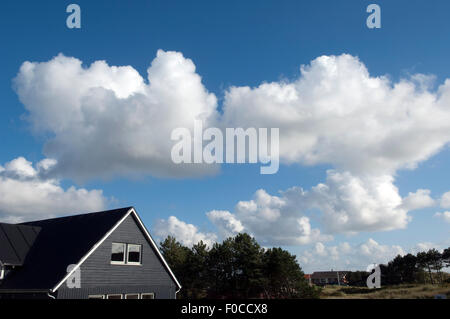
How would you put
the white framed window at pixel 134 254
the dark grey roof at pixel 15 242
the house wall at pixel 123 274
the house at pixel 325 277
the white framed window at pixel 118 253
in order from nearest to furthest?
the house wall at pixel 123 274, the dark grey roof at pixel 15 242, the white framed window at pixel 118 253, the white framed window at pixel 134 254, the house at pixel 325 277

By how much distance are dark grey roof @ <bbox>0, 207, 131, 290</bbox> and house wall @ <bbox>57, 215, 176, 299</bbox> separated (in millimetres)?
656

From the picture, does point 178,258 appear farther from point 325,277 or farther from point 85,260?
point 325,277

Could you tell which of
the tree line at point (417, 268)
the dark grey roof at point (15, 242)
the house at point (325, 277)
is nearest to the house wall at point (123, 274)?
the dark grey roof at point (15, 242)

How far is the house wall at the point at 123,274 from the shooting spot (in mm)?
23125

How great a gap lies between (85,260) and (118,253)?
2.73 meters

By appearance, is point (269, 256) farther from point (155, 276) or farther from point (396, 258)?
point (396, 258)

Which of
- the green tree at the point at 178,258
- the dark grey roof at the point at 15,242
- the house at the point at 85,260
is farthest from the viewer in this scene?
the green tree at the point at 178,258

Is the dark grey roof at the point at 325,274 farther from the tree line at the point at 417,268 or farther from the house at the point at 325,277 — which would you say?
the tree line at the point at 417,268

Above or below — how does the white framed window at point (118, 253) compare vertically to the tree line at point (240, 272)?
above

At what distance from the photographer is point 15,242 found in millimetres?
26156

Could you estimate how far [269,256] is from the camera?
45.5 metres
